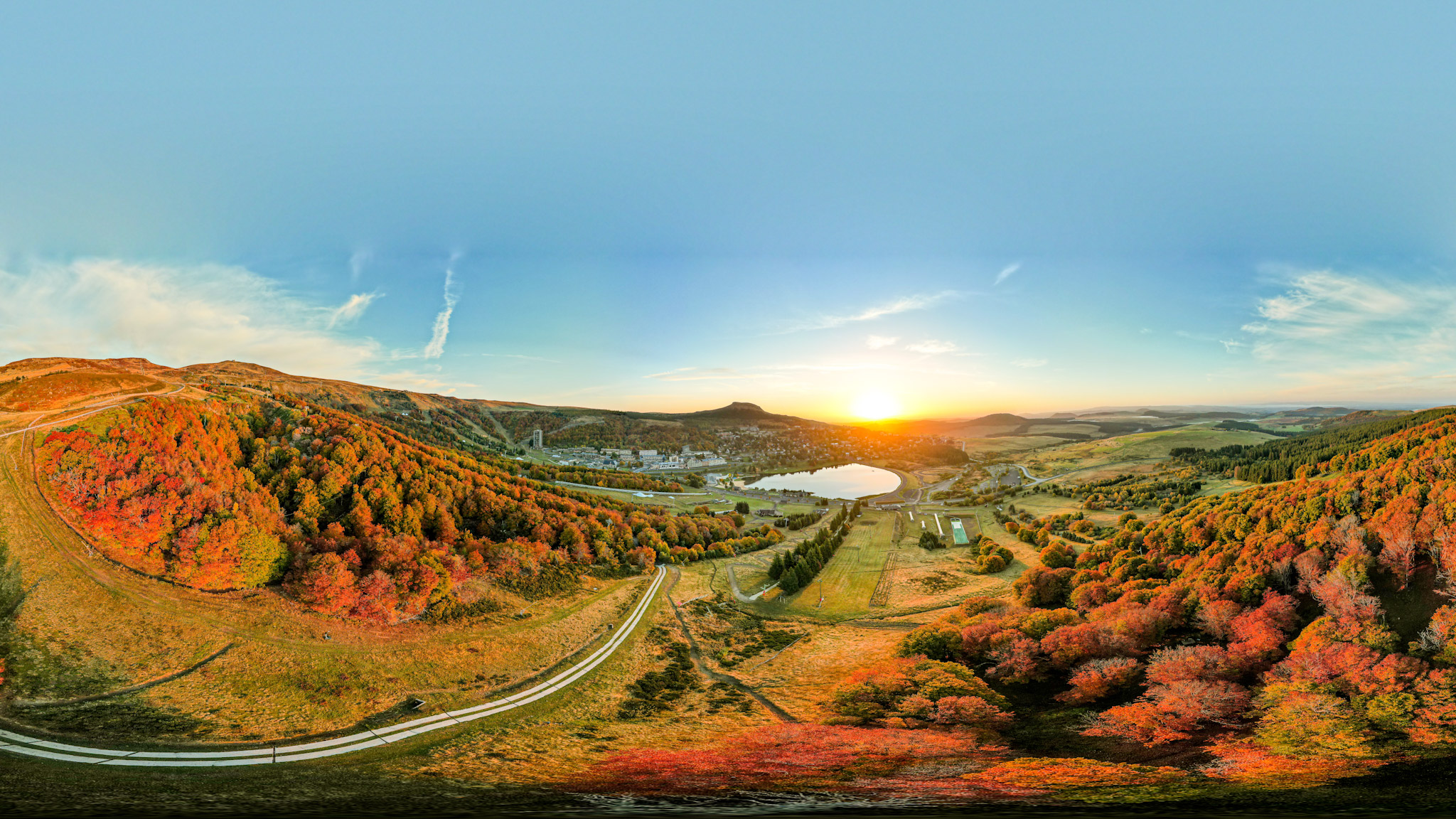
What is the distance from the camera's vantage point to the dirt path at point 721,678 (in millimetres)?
16272

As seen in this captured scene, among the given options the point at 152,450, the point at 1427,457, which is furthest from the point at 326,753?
the point at 1427,457

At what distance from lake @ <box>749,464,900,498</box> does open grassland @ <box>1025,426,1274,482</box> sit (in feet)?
104

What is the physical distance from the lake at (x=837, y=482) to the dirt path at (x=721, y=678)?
71520 millimetres

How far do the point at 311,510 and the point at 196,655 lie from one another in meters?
→ 9.42

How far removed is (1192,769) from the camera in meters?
11.0

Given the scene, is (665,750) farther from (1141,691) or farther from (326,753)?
(1141,691)

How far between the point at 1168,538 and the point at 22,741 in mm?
43543

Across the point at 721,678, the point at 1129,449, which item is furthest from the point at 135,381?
the point at 1129,449

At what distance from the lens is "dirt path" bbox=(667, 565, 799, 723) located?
16.3 m

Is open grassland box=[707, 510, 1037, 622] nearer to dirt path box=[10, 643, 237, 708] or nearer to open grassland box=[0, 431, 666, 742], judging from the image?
open grassland box=[0, 431, 666, 742]

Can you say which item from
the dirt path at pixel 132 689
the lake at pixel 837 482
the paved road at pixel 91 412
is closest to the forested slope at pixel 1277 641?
the dirt path at pixel 132 689

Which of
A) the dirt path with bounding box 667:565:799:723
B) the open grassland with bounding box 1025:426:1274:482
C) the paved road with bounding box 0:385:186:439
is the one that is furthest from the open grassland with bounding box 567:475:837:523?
the open grassland with bounding box 1025:426:1274:482

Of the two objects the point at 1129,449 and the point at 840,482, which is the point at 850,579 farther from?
the point at 1129,449

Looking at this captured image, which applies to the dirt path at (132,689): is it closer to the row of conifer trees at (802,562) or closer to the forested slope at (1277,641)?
the forested slope at (1277,641)
